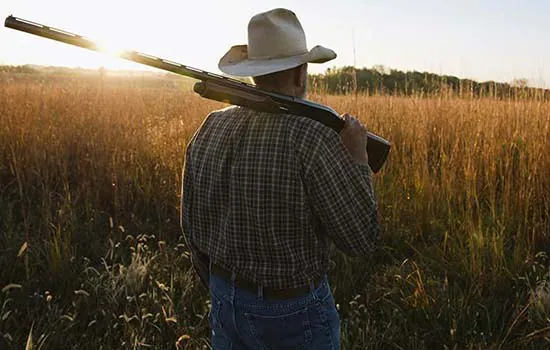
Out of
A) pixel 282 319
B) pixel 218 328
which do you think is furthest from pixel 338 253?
pixel 282 319

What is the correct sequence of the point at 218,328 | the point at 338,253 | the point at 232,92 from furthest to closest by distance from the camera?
the point at 338,253
the point at 218,328
the point at 232,92

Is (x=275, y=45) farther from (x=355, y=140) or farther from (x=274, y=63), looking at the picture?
(x=355, y=140)

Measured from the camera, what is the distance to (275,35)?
4.97 ft

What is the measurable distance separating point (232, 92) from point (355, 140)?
388mm

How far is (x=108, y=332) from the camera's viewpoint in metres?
2.68

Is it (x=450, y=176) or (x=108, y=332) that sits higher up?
(x=450, y=176)

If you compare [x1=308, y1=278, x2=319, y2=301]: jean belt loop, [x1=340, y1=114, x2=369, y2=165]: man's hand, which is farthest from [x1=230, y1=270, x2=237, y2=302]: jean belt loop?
[x1=340, y1=114, x2=369, y2=165]: man's hand

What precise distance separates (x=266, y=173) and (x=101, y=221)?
2.99 m

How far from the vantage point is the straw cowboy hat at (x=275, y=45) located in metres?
1.47

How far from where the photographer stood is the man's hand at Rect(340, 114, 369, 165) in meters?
1.49

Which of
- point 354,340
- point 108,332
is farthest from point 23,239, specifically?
point 354,340

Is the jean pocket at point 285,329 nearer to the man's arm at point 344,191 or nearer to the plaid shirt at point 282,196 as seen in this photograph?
the plaid shirt at point 282,196

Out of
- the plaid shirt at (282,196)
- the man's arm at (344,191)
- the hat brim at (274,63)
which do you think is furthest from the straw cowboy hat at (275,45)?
the man's arm at (344,191)

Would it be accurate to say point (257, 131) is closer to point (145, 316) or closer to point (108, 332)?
point (145, 316)
